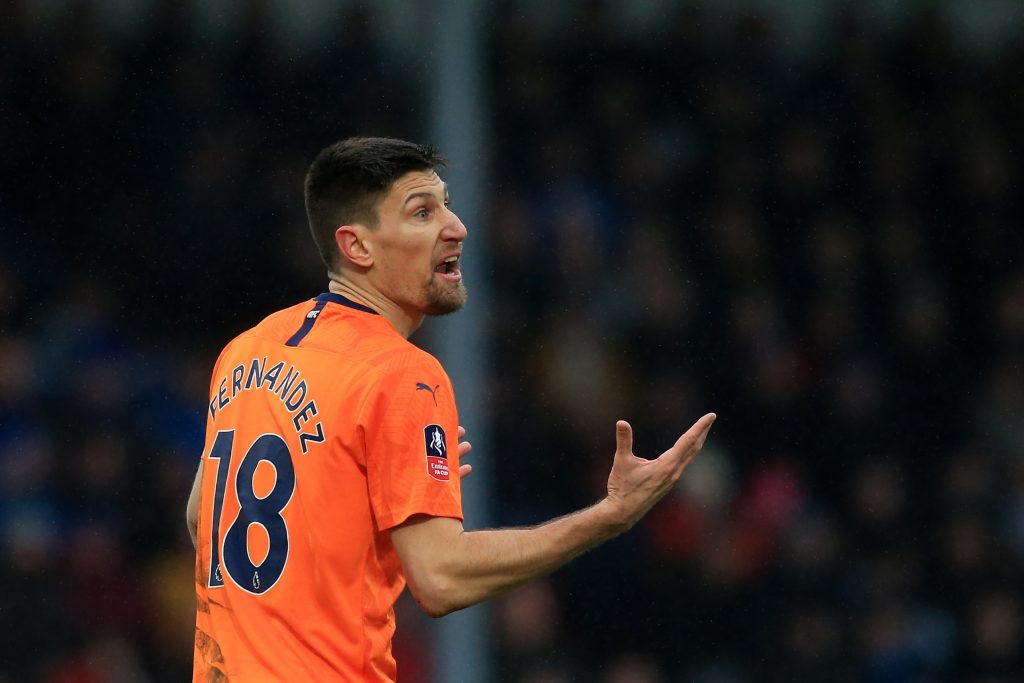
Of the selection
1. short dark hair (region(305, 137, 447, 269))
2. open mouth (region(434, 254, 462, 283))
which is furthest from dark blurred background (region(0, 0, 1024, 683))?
short dark hair (region(305, 137, 447, 269))

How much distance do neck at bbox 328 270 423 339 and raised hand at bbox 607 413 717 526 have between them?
1.88ft

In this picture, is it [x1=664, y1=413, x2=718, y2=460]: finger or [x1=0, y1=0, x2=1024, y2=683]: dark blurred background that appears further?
[x1=0, y1=0, x2=1024, y2=683]: dark blurred background

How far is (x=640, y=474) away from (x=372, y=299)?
71 centimetres

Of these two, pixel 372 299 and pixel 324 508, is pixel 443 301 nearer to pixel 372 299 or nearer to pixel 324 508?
pixel 372 299

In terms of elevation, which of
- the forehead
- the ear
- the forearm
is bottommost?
the forearm

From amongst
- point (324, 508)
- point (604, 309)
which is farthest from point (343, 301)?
point (604, 309)

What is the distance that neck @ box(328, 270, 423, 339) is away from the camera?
10.1 ft

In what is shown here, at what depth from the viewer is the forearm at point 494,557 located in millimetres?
2646

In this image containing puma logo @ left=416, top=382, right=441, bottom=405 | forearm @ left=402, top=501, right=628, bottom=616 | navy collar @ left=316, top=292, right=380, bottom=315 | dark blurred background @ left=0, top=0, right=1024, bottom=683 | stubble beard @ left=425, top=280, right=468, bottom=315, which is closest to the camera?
forearm @ left=402, top=501, right=628, bottom=616

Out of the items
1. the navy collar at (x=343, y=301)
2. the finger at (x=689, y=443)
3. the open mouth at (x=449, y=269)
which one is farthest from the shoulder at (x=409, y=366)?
the finger at (x=689, y=443)

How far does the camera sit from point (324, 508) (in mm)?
2723

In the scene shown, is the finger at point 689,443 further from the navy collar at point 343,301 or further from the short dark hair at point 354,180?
the short dark hair at point 354,180

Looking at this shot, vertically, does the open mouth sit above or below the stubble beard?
above

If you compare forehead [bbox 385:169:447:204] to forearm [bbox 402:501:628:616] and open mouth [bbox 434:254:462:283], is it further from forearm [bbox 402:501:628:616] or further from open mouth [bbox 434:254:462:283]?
forearm [bbox 402:501:628:616]
